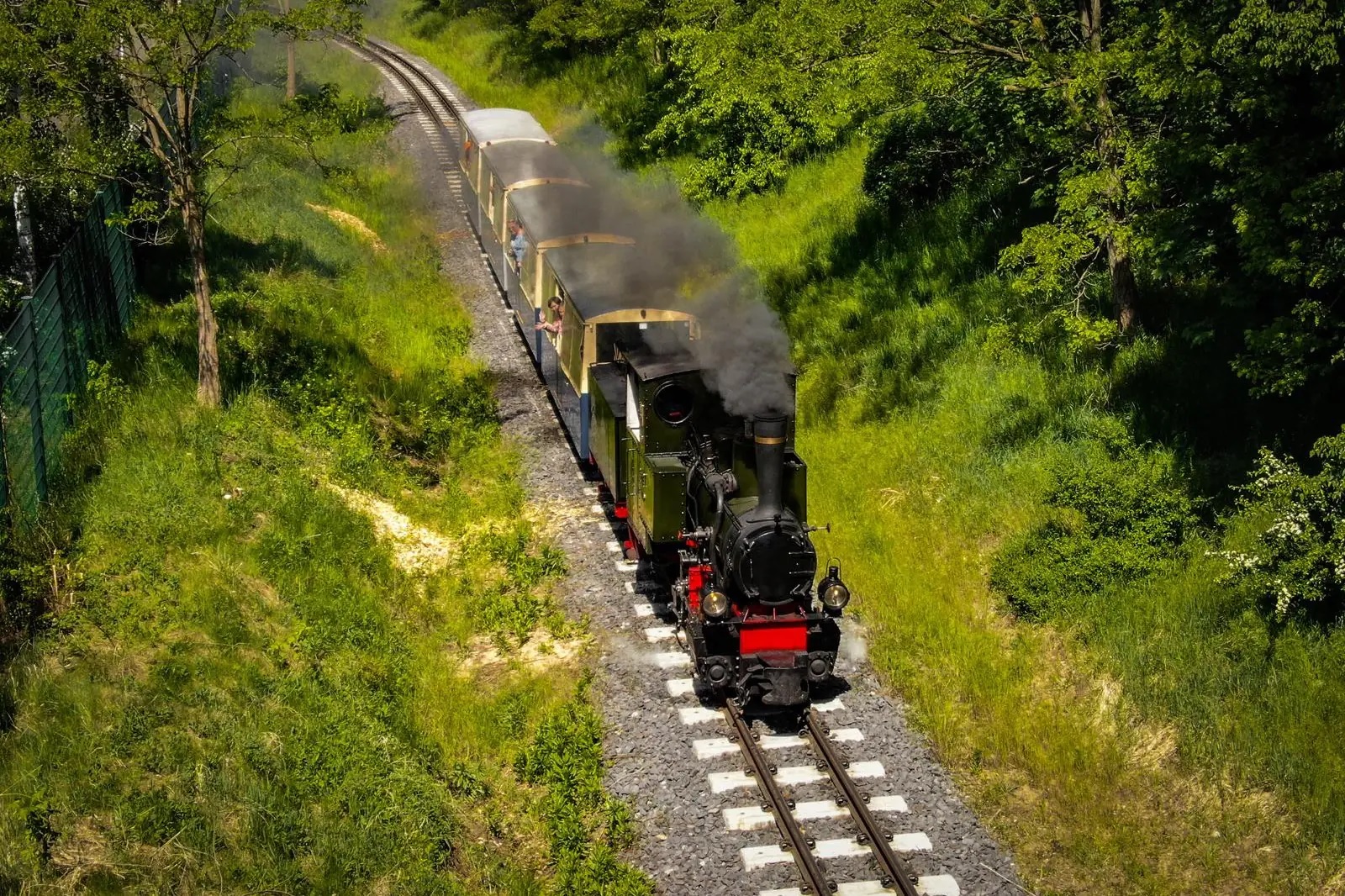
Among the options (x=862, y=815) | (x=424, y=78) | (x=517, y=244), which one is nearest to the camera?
(x=862, y=815)

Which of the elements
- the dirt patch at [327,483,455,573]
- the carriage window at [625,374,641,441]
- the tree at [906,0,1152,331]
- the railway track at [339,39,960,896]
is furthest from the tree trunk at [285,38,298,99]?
the railway track at [339,39,960,896]

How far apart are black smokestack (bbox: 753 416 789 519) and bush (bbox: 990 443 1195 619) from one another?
13.4 ft

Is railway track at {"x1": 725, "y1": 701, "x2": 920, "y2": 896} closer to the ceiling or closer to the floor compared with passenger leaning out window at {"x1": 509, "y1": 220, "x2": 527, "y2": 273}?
closer to the floor

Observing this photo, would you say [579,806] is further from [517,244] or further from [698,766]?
[517,244]

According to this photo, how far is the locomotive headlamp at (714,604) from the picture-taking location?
11.7 metres

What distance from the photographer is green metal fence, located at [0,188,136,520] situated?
12.9 meters

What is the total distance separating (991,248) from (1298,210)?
334 inches

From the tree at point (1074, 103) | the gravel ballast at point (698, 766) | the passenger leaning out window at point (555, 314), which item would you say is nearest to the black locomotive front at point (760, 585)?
the gravel ballast at point (698, 766)

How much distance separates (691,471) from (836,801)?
12.3ft

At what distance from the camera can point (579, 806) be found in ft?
36.4

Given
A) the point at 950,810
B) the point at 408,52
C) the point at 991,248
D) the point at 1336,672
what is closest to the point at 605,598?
the point at 950,810

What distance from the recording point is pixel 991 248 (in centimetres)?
2034

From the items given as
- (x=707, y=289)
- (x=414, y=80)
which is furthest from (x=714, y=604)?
(x=414, y=80)

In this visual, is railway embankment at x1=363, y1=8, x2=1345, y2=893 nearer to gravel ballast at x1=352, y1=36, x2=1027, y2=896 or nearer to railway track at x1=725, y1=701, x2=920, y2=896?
gravel ballast at x1=352, y1=36, x2=1027, y2=896
